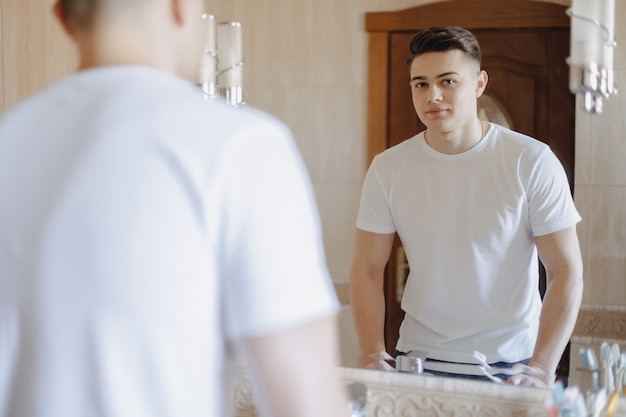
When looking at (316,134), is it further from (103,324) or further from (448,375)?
(103,324)

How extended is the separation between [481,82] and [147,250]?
978 mm

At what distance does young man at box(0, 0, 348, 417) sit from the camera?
0.52 meters

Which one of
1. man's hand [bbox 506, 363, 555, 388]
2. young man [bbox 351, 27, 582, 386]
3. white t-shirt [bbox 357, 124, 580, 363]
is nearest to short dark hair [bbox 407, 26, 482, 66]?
young man [bbox 351, 27, 582, 386]

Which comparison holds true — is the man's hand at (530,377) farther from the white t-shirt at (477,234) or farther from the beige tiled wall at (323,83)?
the beige tiled wall at (323,83)

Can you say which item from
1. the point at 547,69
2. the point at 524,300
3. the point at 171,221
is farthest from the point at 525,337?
the point at 171,221

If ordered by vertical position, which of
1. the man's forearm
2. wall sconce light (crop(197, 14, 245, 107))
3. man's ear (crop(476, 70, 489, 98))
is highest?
wall sconce light (crop(197, 14, 245, 107))

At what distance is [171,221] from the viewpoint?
52 cm

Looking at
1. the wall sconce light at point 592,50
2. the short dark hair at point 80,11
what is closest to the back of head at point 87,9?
the short dark hair at point 80,11

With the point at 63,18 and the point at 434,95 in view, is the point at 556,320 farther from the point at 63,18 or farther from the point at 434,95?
the point at 63,18

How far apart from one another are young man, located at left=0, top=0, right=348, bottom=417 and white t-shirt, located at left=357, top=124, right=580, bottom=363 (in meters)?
0.88

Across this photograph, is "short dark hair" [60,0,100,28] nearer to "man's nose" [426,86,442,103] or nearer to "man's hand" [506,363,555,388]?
"man's nose" [426,86,442,103]

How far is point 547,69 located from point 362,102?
0.34 meters

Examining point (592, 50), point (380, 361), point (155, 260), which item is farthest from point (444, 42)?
point (155, 260)

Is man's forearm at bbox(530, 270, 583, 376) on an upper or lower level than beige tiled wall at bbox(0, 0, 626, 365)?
lower
